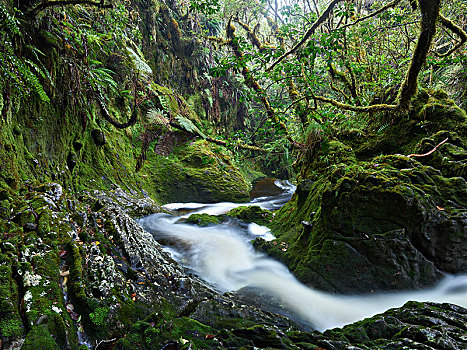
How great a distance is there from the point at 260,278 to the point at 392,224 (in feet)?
7.82

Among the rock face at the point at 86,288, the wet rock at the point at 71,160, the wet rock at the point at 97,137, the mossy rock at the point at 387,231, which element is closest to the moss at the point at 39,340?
the rock face at the point at 86,288

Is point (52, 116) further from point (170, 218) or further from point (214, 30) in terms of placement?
point (214, 30)

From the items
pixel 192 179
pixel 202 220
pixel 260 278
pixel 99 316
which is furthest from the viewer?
pixel 192 179

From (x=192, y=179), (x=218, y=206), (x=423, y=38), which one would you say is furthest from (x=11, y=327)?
(x=192, y=179)

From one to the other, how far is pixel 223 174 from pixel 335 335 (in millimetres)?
8524

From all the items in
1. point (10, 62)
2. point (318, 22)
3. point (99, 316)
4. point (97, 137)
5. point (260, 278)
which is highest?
point (318, 22)

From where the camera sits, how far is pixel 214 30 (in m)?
15.3

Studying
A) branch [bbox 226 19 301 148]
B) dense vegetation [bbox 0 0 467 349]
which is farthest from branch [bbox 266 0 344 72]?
branch [bbox 226 19 301 148]

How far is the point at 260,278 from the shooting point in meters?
4.30

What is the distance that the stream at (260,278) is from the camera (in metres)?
3.31

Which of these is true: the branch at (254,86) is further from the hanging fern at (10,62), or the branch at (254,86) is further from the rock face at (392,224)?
the hanging fern at (10,62)

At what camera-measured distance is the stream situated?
3.31 meters

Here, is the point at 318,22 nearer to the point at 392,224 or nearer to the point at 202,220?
the point at 392,224

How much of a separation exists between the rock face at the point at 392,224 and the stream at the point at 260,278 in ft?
0.50
